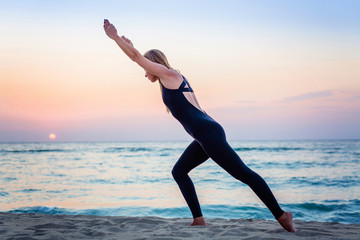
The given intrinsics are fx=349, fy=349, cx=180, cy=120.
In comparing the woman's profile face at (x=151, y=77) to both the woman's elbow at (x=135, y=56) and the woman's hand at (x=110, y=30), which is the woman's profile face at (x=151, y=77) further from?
the woman's hand at (x=110, y=30)

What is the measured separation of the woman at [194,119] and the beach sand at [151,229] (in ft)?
1.06

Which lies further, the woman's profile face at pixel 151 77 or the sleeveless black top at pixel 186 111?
the woman's profile face at pixel 151 77

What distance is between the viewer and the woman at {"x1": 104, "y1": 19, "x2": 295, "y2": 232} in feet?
9.46

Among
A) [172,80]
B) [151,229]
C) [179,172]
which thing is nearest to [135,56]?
[172,80]

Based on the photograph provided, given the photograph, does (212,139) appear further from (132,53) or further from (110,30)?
(110,30)

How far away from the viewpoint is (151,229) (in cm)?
342

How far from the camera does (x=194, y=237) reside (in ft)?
9.84

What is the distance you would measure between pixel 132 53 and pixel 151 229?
173 centimetres

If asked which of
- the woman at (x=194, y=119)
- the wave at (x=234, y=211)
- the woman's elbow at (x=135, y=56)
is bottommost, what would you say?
the wave at (x=234, y=211)

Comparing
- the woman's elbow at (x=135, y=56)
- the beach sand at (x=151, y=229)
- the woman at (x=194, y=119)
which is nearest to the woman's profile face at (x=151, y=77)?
the woman at (x=194, y=119)

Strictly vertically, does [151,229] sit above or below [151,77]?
below

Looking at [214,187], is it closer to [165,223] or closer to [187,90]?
[165,223]

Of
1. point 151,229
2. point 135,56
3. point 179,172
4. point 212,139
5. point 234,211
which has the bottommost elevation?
point 234,211

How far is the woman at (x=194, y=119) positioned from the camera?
9.46 ft
